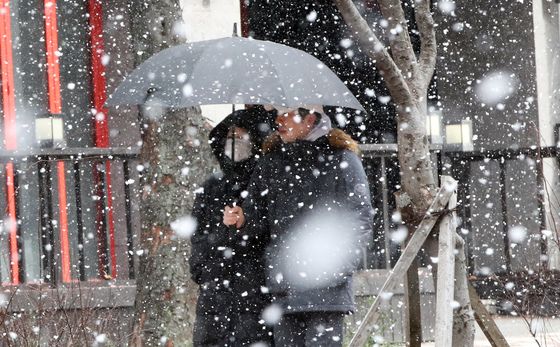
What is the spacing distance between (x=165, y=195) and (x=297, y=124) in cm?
246

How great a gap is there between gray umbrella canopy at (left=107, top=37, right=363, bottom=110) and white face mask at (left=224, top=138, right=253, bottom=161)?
8.4 inches

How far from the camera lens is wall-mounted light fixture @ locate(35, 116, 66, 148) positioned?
33.9 ft

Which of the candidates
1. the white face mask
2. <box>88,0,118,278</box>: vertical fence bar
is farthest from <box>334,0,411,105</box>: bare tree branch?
<box>88,0,118,278</box>: vertical fence bar

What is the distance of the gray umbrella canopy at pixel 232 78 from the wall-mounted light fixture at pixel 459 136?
4648 mm

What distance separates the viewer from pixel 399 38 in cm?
641

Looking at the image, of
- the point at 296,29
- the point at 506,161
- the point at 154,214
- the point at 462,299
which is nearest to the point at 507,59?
the point at 506,161

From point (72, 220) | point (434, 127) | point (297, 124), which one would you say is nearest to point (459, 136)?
point (434, 127)

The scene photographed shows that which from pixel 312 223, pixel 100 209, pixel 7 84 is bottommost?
pixel 100 209

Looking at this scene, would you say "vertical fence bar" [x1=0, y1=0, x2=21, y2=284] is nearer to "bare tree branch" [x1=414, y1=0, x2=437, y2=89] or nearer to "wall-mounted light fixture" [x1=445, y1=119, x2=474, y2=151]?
"wall-mounted light fixture" [x1=445, y1=119, x2=474, y2=151]

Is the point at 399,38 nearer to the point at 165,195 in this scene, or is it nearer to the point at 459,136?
the point at 165,195

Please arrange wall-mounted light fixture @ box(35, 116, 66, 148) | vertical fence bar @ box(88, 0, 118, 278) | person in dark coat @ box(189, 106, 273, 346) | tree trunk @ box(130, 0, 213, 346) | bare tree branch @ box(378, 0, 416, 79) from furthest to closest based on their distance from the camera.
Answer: vertical fence bar @ box(88, 0, 118, 278) < wall-mounted light fixture @ box(35, 116, 66, 148) < tree trunk @ box(130, 0, 213, 346) < bare tree branch @ box(378, 0, 416, 79) < person in dark coat @ box(189, 106, 273, 346)

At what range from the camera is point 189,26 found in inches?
426

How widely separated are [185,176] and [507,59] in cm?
481

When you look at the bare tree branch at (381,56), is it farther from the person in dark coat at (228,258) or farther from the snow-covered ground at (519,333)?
the snow-covered ground at (519,333)
